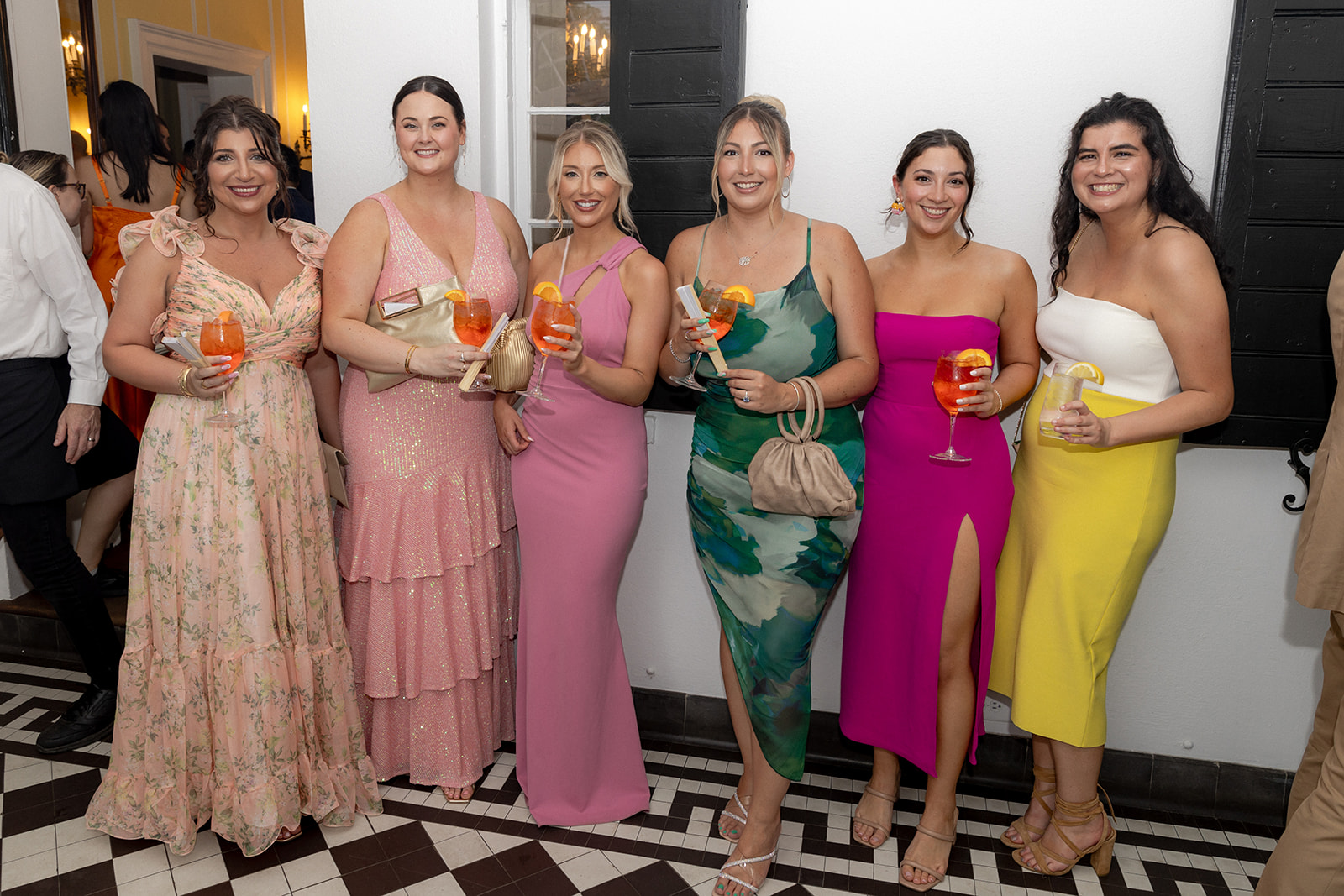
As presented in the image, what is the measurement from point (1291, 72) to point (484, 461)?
2440 millimetres

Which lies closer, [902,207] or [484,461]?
[902,207]

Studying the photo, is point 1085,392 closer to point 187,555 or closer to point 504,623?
point 504,623

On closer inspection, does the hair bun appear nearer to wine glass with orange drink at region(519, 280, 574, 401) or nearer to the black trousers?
wine glass with orange drink at region(519, 280, 574, 401)

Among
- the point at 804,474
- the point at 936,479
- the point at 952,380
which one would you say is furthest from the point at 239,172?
the point at 936,479

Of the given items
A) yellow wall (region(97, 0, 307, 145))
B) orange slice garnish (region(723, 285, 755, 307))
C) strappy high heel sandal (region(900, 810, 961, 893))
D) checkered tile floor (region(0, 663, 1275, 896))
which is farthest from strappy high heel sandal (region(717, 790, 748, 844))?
yellow wall (region(97, 0, 307, 145))

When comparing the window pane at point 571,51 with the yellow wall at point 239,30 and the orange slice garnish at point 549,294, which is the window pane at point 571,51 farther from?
the yellow wall at point 239,30

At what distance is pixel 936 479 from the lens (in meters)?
2.36

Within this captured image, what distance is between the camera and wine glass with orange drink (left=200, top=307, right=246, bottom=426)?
7.11ft

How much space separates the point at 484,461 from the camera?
2672 millimetres

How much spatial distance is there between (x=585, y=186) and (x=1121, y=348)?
56.7 inches

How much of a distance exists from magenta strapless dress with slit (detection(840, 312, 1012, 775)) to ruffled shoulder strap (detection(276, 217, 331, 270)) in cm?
159

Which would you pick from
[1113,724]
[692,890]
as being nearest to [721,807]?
[692,890]

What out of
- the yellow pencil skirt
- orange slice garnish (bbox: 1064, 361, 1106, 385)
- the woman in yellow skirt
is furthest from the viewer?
the yellow pencil skirt

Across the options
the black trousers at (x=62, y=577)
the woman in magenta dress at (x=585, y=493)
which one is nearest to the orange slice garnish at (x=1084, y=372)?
the woman in magenta dress at (x=585, y=493)
